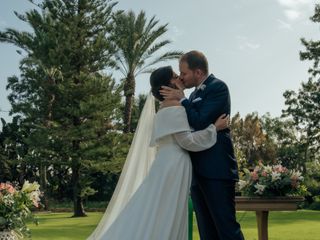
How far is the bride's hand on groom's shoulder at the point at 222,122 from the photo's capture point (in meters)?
3.91

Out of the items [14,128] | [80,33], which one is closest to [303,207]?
[80,33]

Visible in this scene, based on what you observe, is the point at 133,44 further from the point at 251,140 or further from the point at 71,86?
the point at 251,140

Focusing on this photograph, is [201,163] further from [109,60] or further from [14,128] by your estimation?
[14,128]

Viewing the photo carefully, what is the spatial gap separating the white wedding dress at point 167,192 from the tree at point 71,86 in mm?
19540

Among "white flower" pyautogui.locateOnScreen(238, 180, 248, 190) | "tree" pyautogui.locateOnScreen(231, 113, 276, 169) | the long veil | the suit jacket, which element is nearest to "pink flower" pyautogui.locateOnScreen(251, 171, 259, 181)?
"white flower" pyautogui.locateOnScreen(238, 180, 248, 190)

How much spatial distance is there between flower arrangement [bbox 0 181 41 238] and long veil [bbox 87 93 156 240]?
7.21 feet

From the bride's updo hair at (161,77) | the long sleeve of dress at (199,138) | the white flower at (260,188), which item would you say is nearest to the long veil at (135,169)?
the bride's updo hair at (161,77)

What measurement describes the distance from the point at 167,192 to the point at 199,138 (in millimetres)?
481

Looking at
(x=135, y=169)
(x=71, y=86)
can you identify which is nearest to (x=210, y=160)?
(x=135, y=169)

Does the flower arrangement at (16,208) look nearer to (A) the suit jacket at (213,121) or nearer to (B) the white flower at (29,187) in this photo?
(B) the white flower at (29,187)

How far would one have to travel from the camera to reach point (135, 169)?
4.56 meters

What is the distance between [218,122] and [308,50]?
28.0 meters

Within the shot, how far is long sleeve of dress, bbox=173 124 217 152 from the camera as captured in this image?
3.84 meters

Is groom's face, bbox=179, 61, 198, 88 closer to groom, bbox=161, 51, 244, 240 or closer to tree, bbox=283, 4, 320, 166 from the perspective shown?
groom, bbox=161, 51, 244, 240
